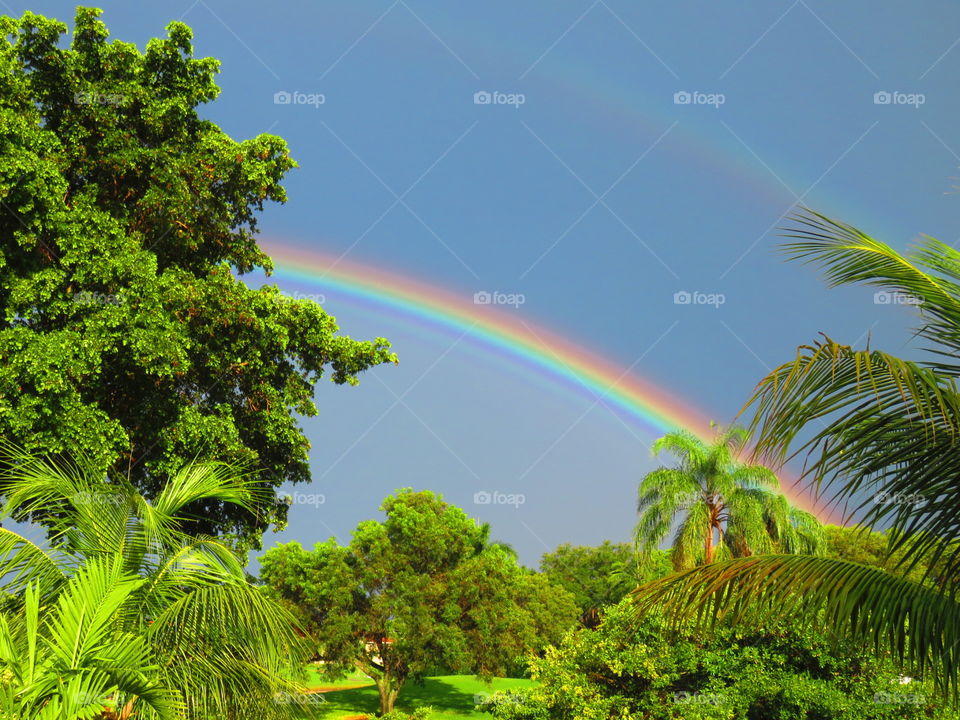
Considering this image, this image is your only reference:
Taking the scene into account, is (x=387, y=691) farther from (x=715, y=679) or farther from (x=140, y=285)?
(x=140, y=285)

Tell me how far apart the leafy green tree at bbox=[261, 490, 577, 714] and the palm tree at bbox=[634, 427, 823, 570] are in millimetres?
10210

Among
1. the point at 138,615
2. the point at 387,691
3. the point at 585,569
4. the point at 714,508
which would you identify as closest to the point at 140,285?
the point at 138,615

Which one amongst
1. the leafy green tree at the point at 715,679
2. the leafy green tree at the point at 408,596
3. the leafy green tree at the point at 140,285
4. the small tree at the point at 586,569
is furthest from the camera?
the small tree at the point at 586,569

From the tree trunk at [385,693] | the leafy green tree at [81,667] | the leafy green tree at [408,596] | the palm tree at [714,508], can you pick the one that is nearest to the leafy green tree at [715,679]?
the leafy green tree at [81,667]

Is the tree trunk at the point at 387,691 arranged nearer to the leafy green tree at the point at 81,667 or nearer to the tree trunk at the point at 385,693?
the tree trunk at the point at 385,693

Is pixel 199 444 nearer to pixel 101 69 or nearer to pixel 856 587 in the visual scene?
pixel 101 69

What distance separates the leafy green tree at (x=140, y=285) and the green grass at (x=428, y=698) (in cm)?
2031

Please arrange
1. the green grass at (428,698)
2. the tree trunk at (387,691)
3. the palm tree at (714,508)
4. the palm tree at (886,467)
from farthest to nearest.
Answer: the green grass at (428,698), the tree trunk at (387,691), the palm tree at (714,508), the palm tree at (886,467)

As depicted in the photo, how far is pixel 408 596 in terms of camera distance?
116 feet

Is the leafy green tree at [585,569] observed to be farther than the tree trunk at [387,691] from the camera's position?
Yes

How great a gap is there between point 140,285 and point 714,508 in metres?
20.0

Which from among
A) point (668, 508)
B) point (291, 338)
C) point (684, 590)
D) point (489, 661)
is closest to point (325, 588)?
point (489, 661)

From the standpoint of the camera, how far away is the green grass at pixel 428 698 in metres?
37.7

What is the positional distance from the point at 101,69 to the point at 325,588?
24499mm
